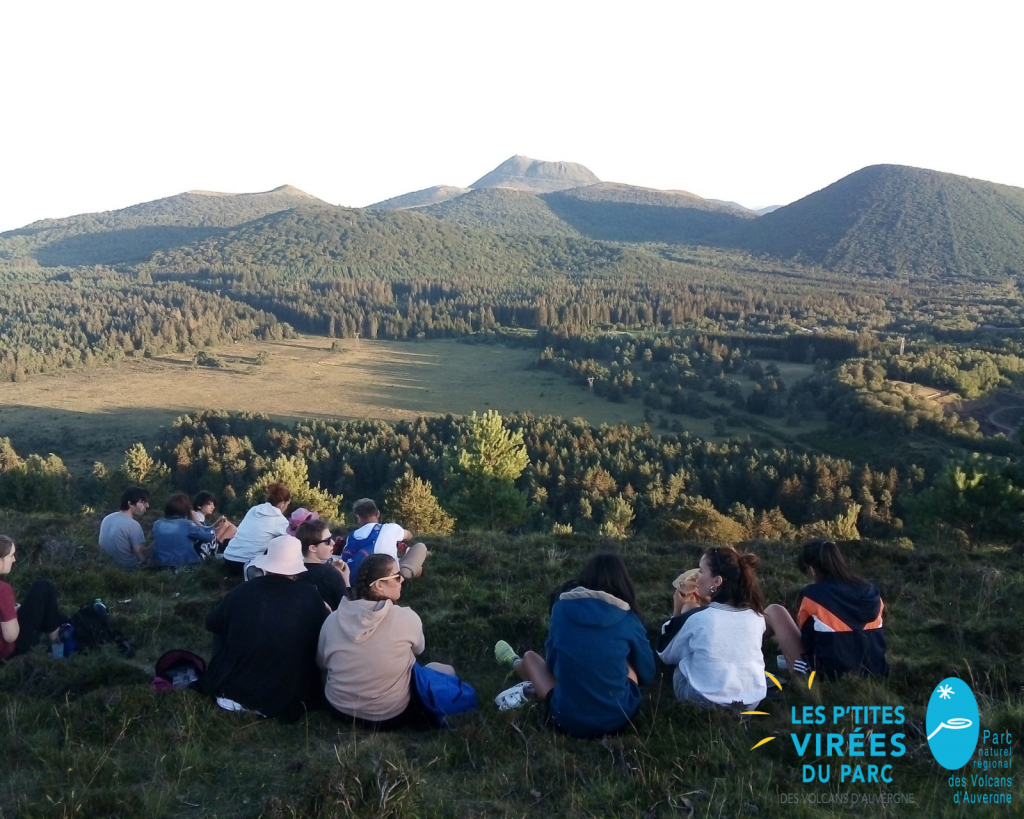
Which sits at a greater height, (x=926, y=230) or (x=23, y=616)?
(x=926, y=230)

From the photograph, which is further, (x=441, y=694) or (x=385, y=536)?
(x=385, y=536)

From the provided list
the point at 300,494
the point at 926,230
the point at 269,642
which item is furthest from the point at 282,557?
the point at 926,230

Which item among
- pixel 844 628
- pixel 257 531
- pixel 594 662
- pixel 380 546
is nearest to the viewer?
pixel 594 662

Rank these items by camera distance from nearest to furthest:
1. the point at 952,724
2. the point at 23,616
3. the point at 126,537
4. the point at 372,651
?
the point at 952,724, the point at 372,651, the point at 23,616, the point at 126,537

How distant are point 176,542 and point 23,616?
277 centimetres

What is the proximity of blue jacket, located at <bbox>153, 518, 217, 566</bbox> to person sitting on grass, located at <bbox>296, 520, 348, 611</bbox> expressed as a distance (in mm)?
2953

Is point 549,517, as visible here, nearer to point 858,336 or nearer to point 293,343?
point 858,336

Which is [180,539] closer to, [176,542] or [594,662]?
[176,542]

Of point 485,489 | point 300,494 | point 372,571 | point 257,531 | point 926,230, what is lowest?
point 300,494

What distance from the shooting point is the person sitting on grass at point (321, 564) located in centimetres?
589

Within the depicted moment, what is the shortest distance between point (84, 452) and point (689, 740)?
5826cm

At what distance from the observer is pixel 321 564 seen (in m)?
6.08

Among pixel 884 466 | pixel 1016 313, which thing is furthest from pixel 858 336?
pixel 884 466

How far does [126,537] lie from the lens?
8375 mm
